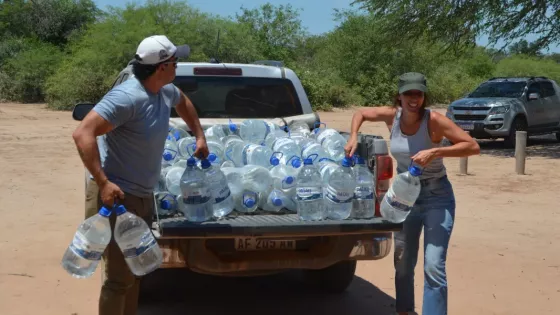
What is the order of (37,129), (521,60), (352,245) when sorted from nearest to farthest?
(352,245) < (37,129) < (521,60)

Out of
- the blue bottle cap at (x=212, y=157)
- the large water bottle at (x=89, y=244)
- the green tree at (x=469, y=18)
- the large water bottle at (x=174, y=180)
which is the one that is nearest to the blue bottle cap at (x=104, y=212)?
the large water bottle at (x=89, y=244)

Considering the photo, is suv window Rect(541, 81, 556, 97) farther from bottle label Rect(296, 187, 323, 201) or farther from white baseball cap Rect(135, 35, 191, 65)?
white baseball cap Rect(135, 35, 191, 65)

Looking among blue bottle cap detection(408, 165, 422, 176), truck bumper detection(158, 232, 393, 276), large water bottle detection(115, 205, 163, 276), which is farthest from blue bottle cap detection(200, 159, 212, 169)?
blue bottle cap detection(408, 165, 422, 176)

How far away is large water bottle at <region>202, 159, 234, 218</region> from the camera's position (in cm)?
495

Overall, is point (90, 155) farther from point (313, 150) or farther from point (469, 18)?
point (469, 18)

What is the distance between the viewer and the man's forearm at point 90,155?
3990 millimetres

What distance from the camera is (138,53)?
434cm

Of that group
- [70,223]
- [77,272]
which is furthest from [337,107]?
[77,272]

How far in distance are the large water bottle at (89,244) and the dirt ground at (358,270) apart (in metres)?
1.70

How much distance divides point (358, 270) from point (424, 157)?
275 centimetres

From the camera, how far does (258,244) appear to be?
512cm

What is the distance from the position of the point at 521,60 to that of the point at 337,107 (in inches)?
1142

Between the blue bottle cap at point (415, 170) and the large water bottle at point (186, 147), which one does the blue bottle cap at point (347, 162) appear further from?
the large water bottle at point (186, 147)

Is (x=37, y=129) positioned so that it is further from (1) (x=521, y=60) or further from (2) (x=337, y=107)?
(1) (x=521, y=60)
